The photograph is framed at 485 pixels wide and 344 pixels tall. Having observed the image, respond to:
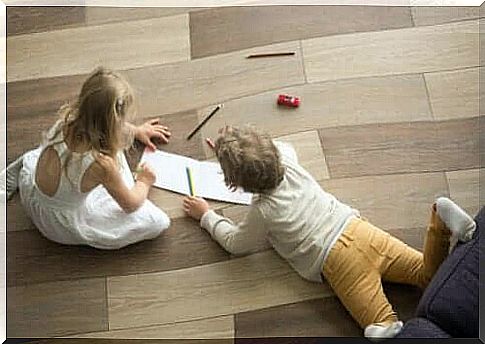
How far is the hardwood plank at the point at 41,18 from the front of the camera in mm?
2121

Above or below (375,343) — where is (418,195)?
above

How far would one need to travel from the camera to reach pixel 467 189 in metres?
1.87

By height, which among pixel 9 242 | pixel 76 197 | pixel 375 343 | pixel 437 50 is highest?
pixel 437 50

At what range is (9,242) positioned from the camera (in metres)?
1.87

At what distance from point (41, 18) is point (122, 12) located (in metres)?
0.19

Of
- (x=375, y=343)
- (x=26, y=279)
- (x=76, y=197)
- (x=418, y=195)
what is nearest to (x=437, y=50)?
(x=418, y=195)

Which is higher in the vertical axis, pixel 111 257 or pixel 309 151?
pixel 309 151

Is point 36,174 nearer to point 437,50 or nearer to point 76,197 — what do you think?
point 76,197

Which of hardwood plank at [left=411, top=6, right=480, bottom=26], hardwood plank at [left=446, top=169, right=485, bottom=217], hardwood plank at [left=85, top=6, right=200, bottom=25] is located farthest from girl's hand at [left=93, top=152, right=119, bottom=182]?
hardwood plank at [left=411, top=6, right=480, bottom=26]

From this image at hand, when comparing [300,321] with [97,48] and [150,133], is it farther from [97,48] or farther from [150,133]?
[97,48]

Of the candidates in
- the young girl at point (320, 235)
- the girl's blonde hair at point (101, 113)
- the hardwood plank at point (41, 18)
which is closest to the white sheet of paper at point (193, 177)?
the young girl at point (320, 235)

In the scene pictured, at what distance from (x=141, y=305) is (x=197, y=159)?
1.13ft

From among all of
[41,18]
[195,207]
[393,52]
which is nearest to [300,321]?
[195,207]

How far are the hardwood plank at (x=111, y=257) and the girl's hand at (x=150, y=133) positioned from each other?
0.65 ft
